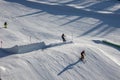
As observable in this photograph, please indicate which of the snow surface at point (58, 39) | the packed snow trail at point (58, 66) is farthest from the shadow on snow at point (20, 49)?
the packed snow trail at point (58, 66)

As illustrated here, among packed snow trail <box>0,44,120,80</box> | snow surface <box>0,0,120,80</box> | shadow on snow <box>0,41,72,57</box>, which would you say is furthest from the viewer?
shadow on snow <box>0,41,72,57</box>

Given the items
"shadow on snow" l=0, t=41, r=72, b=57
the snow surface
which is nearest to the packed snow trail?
the snow surface

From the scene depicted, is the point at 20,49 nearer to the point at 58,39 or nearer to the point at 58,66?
the point at 58,66

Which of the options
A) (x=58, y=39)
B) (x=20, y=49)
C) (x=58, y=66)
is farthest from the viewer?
(x=58, y=39)

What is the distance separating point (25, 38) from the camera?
109ft

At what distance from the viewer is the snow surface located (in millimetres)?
25375

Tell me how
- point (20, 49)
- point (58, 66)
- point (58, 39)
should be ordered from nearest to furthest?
point (58, 66) → point (20, 49) → point (58, 39)

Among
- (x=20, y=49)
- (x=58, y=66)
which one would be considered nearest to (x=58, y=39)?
(x=20, y=49)

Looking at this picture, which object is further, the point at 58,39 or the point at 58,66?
the point at 58,39

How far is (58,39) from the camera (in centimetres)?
3388

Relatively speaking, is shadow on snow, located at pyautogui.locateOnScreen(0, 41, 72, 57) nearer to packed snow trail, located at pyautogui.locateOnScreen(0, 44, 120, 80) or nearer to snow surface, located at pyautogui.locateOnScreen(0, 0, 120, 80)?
snow surface, located at pyautogui.locateOnScreen(0, 0, 120, 80)

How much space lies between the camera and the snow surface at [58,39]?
83.3 ft

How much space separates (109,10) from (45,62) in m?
25.4

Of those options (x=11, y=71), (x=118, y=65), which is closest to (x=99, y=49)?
(x=118, y=65)
